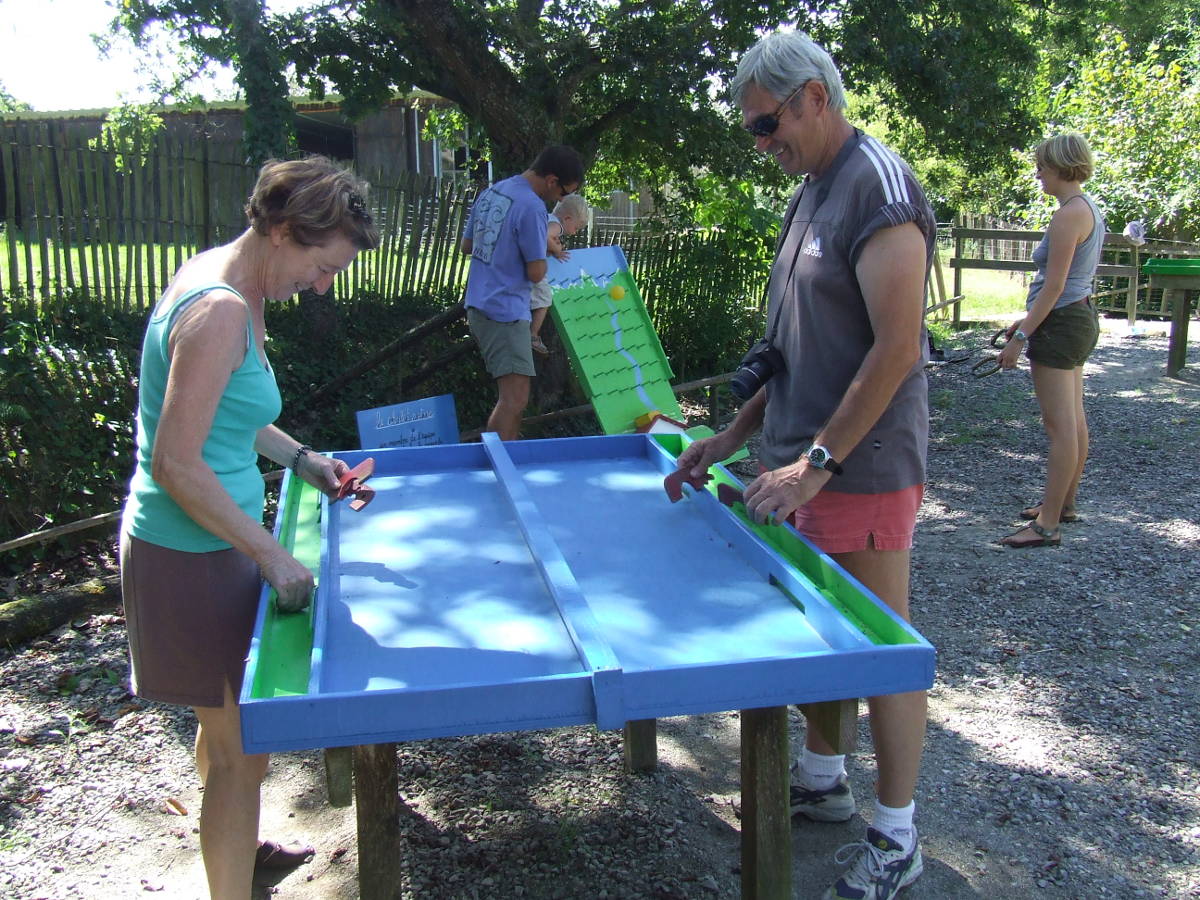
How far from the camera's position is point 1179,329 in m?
9.77

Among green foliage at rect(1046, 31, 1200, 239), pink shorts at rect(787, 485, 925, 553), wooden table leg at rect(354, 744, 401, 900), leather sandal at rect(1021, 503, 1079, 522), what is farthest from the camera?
green foliage at rect(1046, 31, 1200, 239)

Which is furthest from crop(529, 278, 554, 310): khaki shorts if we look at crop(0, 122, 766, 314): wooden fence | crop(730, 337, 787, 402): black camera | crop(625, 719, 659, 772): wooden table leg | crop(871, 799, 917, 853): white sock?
crop(871, 799, 917, 853): white sock

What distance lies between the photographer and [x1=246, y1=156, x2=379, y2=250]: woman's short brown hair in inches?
81.4

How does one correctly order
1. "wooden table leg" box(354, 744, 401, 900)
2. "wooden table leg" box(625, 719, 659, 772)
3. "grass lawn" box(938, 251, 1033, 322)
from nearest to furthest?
"wooden table leg" box(354, 744, 401, 900) → "wooden table leg" box(625, 719, 659, 772) → "grass lawn" box(938, 251, 1033, 322)

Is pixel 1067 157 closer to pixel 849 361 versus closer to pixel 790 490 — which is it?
pixel 849 361

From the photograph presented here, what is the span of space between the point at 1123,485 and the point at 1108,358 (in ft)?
18.2

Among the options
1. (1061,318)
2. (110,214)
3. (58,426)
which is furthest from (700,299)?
(58,426)

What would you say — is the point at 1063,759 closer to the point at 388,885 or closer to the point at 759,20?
the point at 388,885

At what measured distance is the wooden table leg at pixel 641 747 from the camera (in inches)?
126

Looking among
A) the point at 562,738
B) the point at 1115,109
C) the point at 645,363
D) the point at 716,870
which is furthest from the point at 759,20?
the point at 1115,109

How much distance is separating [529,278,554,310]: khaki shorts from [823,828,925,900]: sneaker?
4662 mm

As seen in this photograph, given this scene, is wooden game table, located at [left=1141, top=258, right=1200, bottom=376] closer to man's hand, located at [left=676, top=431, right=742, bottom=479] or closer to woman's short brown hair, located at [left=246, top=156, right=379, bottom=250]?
man's hand, located at [left=676, top=431, right=742, bottom=479]

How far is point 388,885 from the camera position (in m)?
2.18

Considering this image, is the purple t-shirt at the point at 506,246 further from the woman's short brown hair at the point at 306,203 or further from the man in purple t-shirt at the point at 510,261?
the woman's short brown hair at the point at 306,203
